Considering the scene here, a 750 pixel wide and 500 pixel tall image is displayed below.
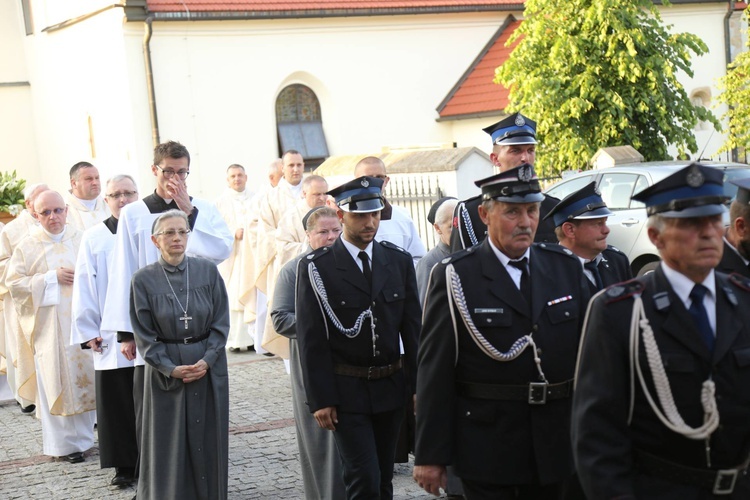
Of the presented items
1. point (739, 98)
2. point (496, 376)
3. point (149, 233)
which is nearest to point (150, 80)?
point (739, 98)

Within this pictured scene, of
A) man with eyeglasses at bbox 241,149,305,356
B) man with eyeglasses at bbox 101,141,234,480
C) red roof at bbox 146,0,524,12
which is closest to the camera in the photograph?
man with eyeglasses at bbox 101,141,234,480

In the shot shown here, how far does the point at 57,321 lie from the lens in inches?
380

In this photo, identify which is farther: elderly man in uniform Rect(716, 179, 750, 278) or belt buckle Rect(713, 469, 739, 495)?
elderly man in uniform Rect(716, 179, 750, 278)

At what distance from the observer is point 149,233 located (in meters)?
7.89

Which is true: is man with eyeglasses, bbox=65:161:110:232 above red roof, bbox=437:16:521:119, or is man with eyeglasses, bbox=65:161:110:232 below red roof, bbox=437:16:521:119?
below

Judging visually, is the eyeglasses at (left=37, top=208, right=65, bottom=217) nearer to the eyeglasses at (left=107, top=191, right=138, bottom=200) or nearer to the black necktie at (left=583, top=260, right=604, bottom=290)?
the eyeglasses at (left=107, top=191, right=138, bottom=200)

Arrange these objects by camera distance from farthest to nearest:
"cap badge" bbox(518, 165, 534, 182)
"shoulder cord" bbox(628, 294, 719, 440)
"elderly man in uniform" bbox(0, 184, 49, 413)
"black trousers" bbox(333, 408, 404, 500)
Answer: "elderly man in uniform" bbox(0, 184, 49, 413) < "black trousers" bbox(333, 408, 404, 500) < "cap badge" bbox(518, 165, 534, 182) < "shoulder cord" bbox(628, 294, 719, 440)

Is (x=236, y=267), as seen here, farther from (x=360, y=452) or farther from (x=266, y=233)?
(x=360, y=452)

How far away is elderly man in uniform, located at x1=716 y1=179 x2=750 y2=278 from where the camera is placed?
4.79 m

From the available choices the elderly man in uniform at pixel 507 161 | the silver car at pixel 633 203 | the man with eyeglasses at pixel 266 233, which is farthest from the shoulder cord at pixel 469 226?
the silver car at pixel 633 203

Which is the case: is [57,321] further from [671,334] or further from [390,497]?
[671,334]

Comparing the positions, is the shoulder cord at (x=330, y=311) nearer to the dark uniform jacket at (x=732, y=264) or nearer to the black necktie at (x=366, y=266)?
the black necktie at (x=366, y=266)

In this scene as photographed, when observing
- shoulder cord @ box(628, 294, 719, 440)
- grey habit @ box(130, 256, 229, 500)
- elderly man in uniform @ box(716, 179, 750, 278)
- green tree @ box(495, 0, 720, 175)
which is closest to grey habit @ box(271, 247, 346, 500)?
grey habit @ box(130, 256, 229, 500)

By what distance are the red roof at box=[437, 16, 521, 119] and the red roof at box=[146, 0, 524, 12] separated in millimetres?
985
